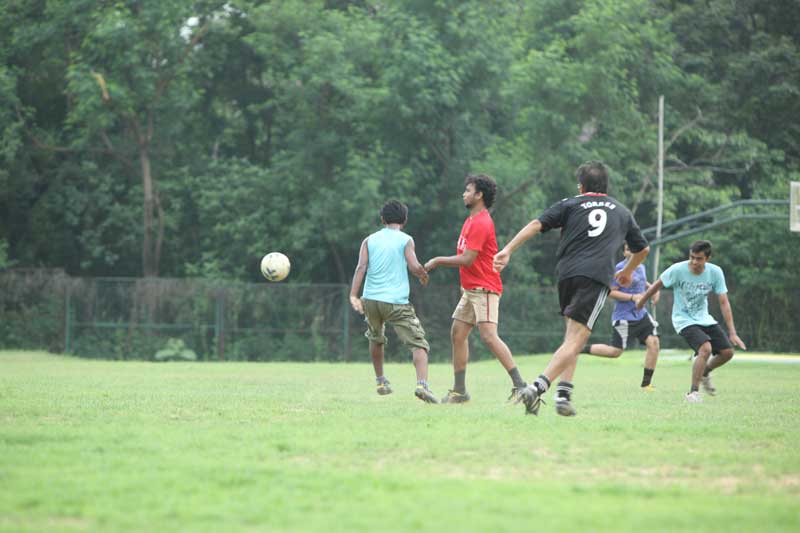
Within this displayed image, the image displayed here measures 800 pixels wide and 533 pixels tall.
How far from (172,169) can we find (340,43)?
8274 millimetres

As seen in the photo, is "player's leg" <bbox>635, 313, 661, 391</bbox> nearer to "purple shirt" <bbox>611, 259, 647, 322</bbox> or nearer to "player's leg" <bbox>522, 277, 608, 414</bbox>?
"purple shirt" <bbox>611, 259, 647, 322</bbox>

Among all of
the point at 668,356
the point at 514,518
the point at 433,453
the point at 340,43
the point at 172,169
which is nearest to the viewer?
the point at 514,518

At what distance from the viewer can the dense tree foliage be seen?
3388 cm

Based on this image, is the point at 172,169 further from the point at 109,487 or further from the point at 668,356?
the point at 109,487

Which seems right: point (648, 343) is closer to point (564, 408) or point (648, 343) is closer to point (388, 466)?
point (564, 408)

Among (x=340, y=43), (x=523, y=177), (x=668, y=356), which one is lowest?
(x=668, y=356)

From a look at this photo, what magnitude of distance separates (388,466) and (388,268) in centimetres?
529

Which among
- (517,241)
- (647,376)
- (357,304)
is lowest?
(647,376)

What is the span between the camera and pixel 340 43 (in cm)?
3378

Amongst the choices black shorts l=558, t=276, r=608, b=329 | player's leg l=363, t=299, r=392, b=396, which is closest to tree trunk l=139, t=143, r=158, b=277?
player's leg l=363, t=299, r=392, b=396

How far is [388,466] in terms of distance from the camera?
21.4ft

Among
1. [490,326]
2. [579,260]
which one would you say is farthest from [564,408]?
[490,326]

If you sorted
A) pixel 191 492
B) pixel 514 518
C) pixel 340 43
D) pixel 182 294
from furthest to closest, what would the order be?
pixel 340 43 → pixel 182 294 → pixel 191 492 → pixel 514 518

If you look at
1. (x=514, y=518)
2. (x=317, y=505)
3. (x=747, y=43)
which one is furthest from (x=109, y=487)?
(x=747, y=43)
